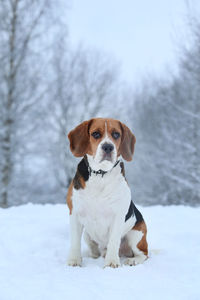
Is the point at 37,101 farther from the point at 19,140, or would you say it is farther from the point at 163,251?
the point at 163,251

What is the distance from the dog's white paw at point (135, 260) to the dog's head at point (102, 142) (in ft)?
3.14

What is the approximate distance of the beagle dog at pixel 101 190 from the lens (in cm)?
273

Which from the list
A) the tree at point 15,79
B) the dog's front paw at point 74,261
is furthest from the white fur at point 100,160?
the tree at point 15,79

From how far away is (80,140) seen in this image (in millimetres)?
2881

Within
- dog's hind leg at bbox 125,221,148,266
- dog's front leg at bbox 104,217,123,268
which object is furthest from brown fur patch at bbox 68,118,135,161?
dog's hind leg at bbox 125,221,148,266

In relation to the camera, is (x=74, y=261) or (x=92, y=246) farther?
(x=92, y=246)

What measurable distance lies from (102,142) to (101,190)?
454 mm

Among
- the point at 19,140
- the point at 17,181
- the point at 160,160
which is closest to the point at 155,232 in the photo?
the point at 19,140

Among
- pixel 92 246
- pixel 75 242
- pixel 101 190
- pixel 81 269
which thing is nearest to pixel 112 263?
pixel 81 269

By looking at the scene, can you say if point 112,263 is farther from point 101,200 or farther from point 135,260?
point 101,200

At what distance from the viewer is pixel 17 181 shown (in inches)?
495

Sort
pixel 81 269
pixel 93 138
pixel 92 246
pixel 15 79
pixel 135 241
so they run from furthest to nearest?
pixel 15 79 < pixel 92 246 < pixel 135 241 < pixel 93 138 < pixel 81 269

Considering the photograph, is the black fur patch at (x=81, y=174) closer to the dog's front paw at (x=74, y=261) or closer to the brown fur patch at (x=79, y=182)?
the brown fur patch at (x=79, y=182)

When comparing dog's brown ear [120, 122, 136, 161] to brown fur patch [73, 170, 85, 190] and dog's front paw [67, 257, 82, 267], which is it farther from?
dog's front paw [67, 257, 82, 267]
